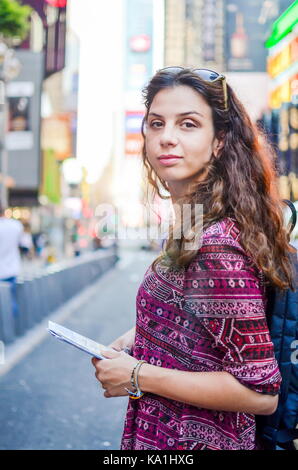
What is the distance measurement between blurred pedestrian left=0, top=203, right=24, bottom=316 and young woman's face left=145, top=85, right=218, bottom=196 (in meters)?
6.35

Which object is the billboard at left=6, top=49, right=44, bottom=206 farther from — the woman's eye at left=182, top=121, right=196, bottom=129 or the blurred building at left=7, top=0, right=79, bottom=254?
the woman's eye at left=182, top=121, right=196, bottom=129

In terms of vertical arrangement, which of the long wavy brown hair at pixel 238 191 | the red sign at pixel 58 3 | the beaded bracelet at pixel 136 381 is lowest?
the beaded bracelet at pixel 136 381

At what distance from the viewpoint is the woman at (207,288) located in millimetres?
1514

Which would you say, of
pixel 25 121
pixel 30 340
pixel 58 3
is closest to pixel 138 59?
pixel 58 3

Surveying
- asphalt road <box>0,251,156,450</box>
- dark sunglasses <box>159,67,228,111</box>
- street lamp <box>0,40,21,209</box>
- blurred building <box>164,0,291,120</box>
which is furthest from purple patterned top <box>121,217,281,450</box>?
street lamp <box>0,40,21,209</box>

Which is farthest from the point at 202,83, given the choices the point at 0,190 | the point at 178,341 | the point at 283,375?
the point at 0,190

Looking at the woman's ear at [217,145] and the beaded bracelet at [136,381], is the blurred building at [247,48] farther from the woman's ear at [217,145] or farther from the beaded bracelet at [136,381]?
the beaded bracelet at [136,381]

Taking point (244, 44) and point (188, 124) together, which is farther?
point (244, 44)

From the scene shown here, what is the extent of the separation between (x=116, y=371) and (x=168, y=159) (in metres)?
0.60

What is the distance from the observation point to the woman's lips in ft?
5.51

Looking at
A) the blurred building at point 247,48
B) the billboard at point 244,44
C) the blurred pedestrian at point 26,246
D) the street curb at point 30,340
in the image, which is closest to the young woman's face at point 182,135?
the blurred building at point 247,48

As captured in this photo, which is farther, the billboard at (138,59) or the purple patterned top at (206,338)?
the billboard at (138,59)

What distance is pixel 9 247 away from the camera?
798 centimetres

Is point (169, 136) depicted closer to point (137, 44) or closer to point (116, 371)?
point (116, 371)
